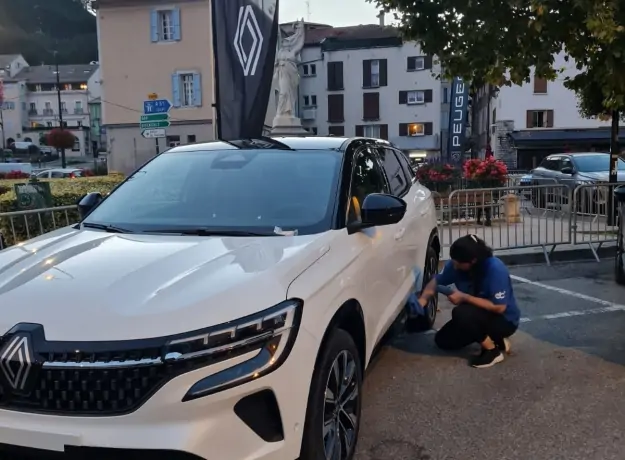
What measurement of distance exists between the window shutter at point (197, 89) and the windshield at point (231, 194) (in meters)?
31.3

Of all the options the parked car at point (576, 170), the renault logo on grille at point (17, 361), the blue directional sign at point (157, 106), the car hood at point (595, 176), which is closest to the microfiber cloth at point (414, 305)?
the renault logo on grille at point (17, 361)

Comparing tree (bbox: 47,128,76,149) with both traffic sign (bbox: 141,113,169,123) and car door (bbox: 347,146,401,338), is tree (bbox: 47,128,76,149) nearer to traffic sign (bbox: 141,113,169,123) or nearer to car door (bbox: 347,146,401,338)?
traffic sign (bbox: 141,113,169,123)

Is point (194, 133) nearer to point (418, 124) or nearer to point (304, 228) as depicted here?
point (418, 124)

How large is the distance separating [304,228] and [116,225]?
1121 millimetres

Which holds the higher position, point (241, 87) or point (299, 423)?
point (241, 87)

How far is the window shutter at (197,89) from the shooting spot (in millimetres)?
34312

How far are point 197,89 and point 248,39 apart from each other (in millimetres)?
26643

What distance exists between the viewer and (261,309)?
244 centimetres

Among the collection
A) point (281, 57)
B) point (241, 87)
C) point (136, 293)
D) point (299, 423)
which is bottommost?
point (299, 423)

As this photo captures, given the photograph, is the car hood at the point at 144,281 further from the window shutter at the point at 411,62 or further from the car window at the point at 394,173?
the window shutter at the point at 411,62

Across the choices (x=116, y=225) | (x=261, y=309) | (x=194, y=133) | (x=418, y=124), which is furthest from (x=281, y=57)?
(x=418, y=124)

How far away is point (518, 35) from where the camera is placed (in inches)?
299

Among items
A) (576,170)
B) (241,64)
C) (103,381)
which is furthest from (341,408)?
(576,170)

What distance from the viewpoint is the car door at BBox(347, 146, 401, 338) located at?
3549mm
